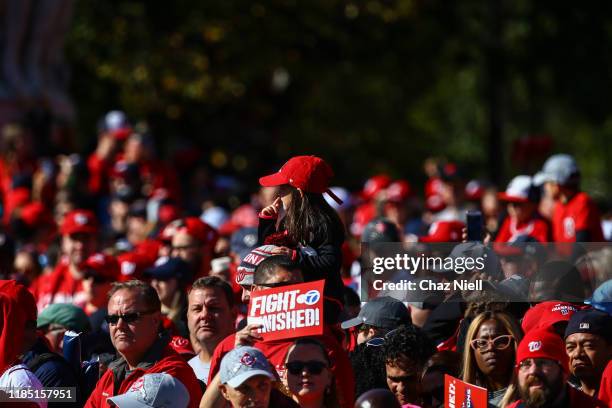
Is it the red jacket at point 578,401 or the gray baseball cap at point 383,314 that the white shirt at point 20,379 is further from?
the red jacket at point 578,401

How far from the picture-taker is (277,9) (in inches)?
917

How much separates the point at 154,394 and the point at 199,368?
131 cm

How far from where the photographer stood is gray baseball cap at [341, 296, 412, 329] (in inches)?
333

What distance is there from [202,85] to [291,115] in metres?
3.58

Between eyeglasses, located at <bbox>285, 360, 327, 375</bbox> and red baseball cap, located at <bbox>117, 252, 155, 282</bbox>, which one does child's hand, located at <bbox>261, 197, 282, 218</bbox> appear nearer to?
eyeglasses, located at <bbox>285, 360, 327, 375</bbox>

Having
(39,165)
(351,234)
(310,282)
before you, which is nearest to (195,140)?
(39,165)

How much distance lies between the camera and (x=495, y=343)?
7.81 metres

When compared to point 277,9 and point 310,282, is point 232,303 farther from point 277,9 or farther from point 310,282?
point 277,9

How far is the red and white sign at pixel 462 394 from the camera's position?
23.7 feet

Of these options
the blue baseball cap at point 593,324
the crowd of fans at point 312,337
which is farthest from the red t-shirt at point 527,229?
the blue baseball cap at point 593,324

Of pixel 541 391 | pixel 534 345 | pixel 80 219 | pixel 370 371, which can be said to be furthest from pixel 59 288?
pixel 541 391

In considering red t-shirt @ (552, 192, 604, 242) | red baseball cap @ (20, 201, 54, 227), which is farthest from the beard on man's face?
red baseball cap @ (20, 201, 54, 227)

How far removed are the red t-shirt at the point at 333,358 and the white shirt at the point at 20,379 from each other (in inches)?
35.3

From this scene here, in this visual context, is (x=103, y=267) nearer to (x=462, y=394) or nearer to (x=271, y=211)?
(x=271, y=211)
